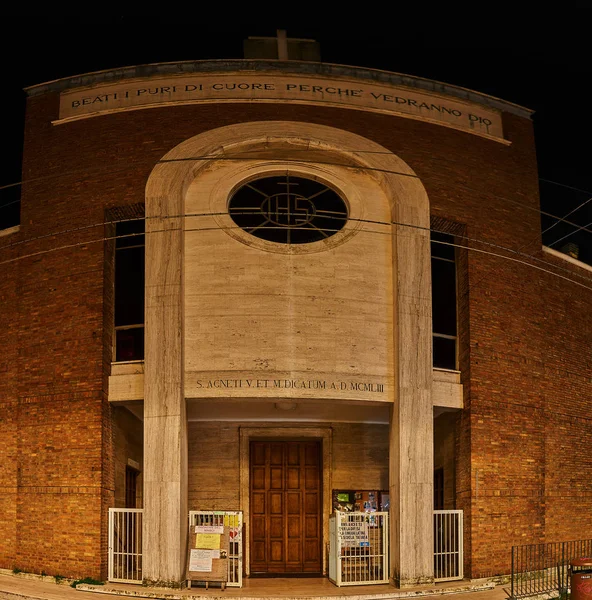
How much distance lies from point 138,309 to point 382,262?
5987 millimetres

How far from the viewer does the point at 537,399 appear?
787 inches

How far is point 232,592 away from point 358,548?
8.82 feet

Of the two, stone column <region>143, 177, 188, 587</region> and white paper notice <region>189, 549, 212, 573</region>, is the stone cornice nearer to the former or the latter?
stone column <region>143, 177, 188, 587</region>

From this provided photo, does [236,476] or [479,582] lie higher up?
[236,476]

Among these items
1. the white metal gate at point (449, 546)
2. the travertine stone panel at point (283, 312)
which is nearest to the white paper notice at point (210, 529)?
the travertine stone panel at point (283, 312)

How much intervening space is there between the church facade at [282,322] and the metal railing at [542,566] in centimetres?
33

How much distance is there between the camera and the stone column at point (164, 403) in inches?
682

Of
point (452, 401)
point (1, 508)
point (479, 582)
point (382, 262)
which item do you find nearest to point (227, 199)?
point (382, 262)

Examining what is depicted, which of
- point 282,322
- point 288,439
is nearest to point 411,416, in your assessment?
point 282,322

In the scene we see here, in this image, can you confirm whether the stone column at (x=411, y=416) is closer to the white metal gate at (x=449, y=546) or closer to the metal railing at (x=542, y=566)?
the white metal gate at (x=449, y=546)

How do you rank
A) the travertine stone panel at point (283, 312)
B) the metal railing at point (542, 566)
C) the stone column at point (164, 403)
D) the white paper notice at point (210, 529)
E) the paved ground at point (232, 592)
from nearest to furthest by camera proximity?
the paved ground at point (232, 592), the metal railing at point (542, 566), the stone column at point (164, 403), the white paper notice at point (210, 529), the travertine stone panel at point (283, 312)

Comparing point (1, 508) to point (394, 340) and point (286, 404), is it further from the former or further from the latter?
point (394, 340)

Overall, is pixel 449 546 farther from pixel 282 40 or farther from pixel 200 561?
pixel 282 40

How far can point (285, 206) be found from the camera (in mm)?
19750
